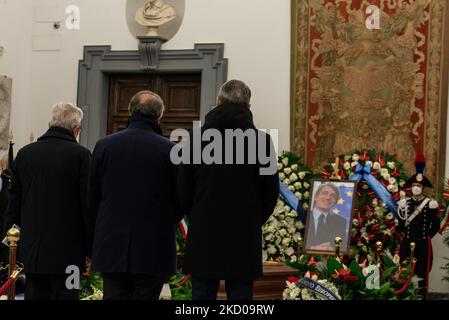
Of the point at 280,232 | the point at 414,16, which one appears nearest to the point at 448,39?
the point at 414,16

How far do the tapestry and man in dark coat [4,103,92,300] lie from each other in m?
5.37

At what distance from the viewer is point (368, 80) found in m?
10.0

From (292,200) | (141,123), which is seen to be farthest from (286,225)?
(141,123)

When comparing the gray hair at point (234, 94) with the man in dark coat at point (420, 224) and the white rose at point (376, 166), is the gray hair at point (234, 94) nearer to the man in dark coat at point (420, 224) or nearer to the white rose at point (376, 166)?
the man in dark coat at point (420, 224)

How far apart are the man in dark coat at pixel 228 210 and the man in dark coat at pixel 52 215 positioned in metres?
0.84

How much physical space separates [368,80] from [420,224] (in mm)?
2082

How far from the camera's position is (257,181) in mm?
4609

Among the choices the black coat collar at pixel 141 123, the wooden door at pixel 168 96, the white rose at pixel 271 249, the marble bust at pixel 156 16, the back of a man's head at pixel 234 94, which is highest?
the marble bust at pixel 156 16

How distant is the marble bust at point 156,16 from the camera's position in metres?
10.9

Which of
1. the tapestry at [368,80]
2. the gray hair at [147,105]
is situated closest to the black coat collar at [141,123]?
the gray hair at [147,105]

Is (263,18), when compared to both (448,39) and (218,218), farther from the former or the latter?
(218,218)

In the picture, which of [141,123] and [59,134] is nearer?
[141,123]

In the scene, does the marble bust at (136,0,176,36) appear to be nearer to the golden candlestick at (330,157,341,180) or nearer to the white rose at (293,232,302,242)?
the golden candlestick at (330,157,341,180)

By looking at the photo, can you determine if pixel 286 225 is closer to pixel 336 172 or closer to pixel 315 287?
pixel 336 172
